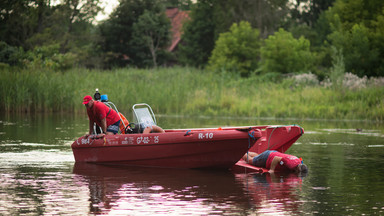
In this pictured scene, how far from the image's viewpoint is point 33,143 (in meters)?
21.2

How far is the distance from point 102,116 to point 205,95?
22022 millimetres

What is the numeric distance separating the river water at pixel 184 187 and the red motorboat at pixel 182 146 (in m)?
0.29

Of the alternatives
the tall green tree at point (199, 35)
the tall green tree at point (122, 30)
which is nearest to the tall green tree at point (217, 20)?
the tall green tree at point (199, 35)

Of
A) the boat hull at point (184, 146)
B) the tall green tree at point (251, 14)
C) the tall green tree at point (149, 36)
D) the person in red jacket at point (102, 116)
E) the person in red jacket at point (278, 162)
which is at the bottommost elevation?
the person in red jacket at point (278, 162)

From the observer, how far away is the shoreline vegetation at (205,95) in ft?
111

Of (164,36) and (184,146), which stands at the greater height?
(164,36)

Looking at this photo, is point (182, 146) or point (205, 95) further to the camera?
point (205, 95)

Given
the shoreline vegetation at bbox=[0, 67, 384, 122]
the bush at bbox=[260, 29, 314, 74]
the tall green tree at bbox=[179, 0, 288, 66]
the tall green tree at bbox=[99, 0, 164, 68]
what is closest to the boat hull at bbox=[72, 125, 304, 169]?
the shoreline vegetation at bbox=[0, 67, 384, 122]

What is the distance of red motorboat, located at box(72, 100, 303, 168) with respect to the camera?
14.7m

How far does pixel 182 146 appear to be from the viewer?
15.1 m

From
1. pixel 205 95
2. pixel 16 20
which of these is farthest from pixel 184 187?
pixel 16 20

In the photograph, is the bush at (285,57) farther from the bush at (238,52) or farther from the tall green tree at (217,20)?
the tall green tree at (217,20)

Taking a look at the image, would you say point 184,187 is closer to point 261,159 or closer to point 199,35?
point 261,159

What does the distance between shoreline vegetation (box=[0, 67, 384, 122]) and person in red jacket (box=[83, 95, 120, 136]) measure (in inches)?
736
